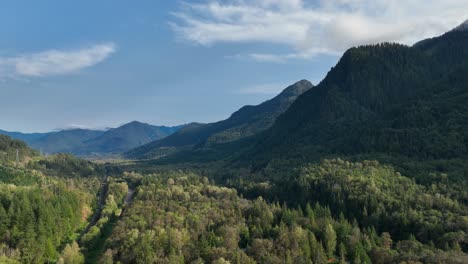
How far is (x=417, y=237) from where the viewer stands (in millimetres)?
195750

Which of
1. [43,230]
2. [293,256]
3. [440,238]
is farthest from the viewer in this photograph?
[43,230]

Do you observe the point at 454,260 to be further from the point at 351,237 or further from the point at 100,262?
the point at 100,262

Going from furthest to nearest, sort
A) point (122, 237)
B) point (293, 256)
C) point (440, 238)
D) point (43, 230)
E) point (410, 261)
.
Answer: point (43, 230), point (440, 238), point (122, 237), point (293, 256), point (410, 261)

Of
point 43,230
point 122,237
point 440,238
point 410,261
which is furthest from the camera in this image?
point 43,230

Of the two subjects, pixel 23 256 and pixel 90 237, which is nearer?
pixel 23 256

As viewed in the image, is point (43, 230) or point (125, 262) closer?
point (125, 262)

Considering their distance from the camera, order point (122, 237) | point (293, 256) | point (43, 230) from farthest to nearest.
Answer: point (43, 230), point (122, 237), point (293, 256)

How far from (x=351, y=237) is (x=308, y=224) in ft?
73.5

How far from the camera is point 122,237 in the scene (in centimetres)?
17412

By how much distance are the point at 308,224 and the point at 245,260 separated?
54183 mm

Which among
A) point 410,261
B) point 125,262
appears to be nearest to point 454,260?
point 410,261

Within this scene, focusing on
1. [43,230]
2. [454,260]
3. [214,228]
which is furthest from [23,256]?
[454,260]

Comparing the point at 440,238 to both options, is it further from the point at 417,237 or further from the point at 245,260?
the point at 245,260

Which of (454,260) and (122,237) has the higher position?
(122,237)
